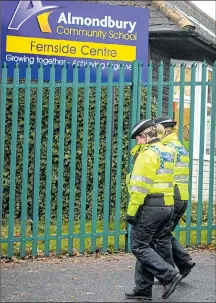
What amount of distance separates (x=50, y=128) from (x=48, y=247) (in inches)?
56.8

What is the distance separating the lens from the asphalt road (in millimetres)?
6219

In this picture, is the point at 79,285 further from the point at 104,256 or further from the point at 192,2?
the point at 192,2

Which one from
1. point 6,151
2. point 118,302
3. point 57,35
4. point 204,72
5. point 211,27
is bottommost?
point 118,302

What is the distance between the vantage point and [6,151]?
35.3 ft

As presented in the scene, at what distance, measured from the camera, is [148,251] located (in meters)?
6.16

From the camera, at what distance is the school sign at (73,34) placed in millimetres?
12617

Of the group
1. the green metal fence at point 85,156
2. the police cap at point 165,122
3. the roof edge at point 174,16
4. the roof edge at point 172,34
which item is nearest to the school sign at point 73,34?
the roof edge at point 172,34

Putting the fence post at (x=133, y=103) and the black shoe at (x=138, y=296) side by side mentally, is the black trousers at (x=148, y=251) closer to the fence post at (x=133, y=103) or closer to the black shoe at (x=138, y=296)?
the black shoe at (x=138, y=296)

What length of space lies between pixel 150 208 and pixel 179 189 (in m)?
0.96

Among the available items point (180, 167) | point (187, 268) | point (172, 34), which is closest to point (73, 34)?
point (172, 34)

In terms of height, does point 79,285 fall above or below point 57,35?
below

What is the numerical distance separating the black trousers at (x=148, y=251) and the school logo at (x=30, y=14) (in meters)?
7.42

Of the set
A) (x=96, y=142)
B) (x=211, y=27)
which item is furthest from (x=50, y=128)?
(x=211, y=27)

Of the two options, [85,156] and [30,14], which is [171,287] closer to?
[85,156]
